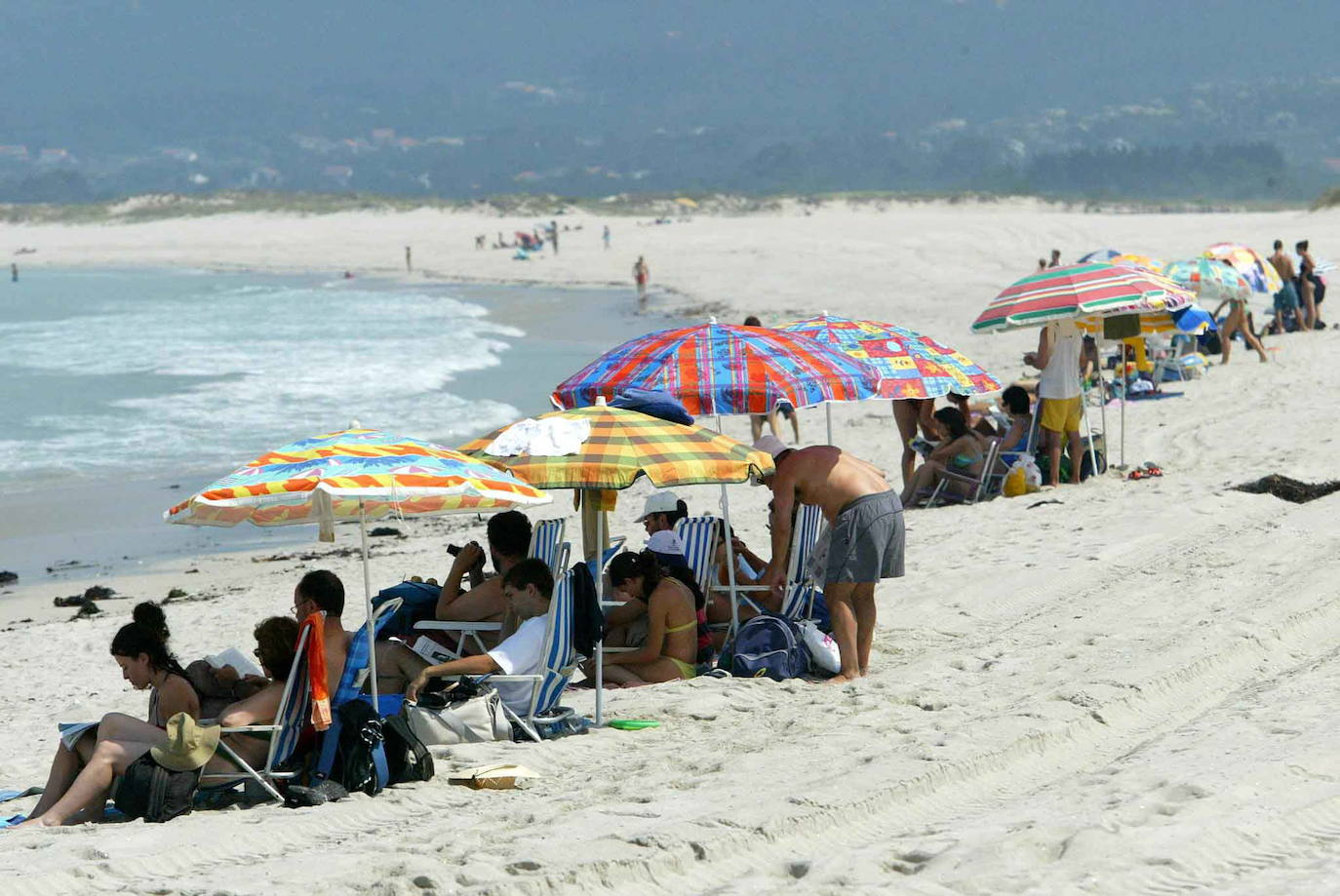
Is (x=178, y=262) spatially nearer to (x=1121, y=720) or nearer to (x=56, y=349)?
(x=56, y=349)

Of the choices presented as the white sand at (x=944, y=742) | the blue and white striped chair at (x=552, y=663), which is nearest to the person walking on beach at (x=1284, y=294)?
the white sand at (x=944, y=742)

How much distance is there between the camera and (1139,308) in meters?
10.5

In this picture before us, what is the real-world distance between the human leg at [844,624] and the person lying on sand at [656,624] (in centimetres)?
60

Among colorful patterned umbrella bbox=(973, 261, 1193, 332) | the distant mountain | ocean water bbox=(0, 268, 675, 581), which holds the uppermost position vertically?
the distant mountain

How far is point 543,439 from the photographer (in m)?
6.21

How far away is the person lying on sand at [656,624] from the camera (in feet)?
22.4

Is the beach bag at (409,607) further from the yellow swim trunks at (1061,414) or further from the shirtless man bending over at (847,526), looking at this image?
the yellow swim trunks at (1061,414)

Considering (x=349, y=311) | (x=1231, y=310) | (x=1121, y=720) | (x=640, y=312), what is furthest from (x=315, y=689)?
(x=349, y=311)

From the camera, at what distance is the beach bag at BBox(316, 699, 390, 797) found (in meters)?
5.46

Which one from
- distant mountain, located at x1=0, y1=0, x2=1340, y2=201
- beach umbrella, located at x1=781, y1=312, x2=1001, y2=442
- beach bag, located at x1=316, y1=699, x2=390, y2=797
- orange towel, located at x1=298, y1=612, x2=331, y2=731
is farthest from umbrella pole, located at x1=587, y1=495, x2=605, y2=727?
distant mountain, located at x1=0, y1=0, x2=1340, y2=201

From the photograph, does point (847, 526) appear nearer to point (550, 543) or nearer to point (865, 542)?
point (865, 542)

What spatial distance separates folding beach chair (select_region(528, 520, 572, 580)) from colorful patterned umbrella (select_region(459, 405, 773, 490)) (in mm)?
619

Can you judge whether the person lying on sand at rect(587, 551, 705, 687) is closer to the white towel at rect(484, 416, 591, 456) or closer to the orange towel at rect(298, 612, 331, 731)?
the white towel at rect(484, 416, 591, 456)

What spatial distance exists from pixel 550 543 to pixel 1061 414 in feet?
16.5
